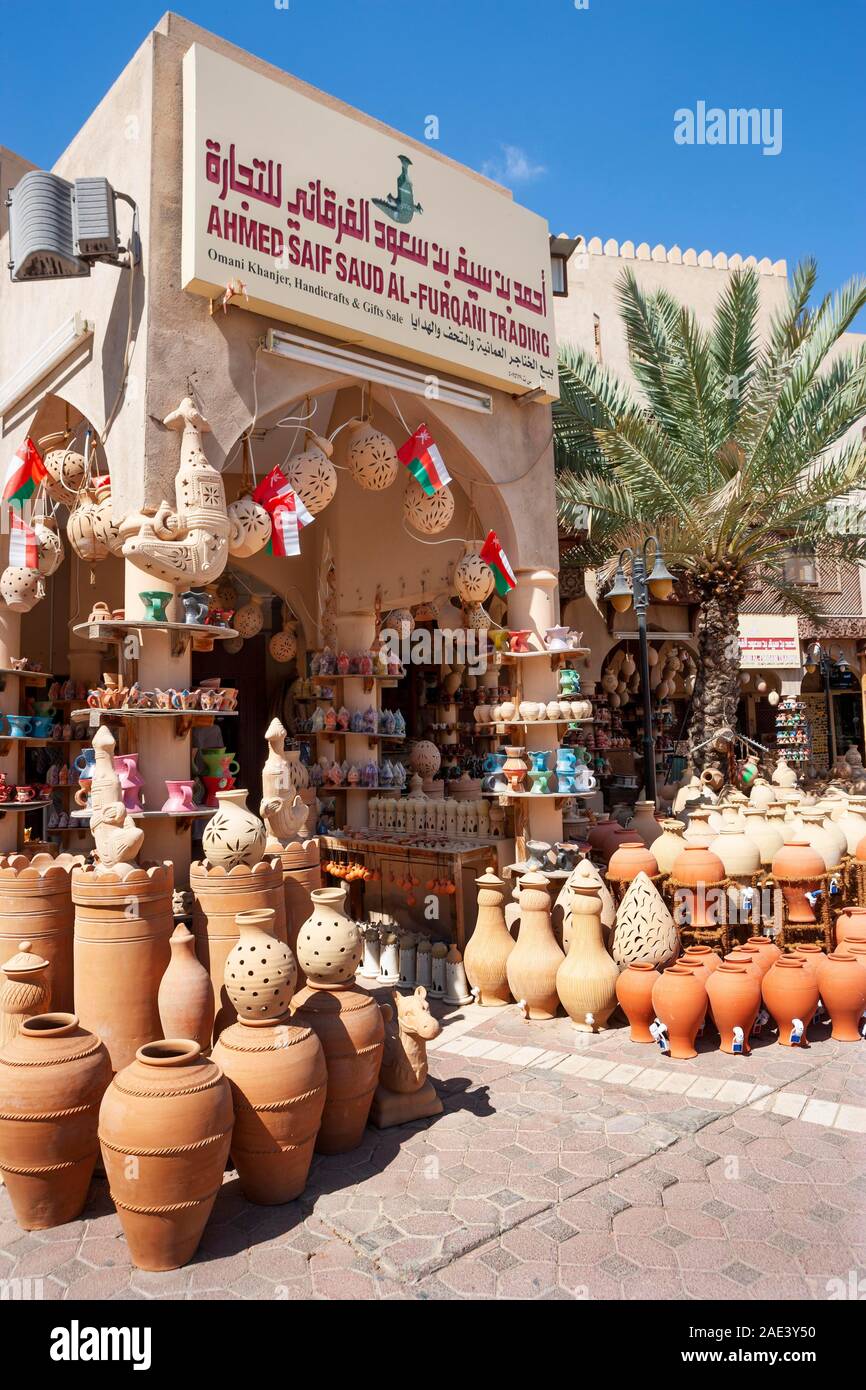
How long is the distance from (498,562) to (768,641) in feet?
33.3

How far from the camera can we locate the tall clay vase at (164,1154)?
2.96m

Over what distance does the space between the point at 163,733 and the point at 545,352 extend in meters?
4.41

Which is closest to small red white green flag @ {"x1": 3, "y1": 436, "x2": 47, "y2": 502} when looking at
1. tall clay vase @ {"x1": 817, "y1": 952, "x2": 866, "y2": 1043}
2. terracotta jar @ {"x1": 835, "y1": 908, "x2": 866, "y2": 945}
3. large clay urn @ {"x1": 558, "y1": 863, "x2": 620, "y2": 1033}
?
large clay urn @ {"x1": 558, "y1": 863, "x2": 620, "y2": 1033}

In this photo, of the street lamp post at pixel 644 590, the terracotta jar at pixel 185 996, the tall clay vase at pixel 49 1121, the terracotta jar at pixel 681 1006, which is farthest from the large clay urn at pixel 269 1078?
the street lamp post at pixel 644 590

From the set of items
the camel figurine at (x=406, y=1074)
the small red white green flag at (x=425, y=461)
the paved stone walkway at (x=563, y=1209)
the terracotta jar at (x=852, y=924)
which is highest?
the small red white green flag at (x=425, y=461)

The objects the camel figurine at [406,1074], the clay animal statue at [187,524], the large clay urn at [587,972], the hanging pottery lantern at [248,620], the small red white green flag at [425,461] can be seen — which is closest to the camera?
the camel figurine at [406,1074]

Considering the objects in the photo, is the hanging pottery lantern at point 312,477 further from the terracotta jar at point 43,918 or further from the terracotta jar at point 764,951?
the terracotta jar at point 764,951

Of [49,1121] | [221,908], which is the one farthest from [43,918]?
[49,1121]

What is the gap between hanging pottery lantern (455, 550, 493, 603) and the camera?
7.09 m

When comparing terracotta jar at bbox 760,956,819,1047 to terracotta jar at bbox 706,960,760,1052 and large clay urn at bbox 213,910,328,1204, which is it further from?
large clay urn at bbox 213,910,328,1204

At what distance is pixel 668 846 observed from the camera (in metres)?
6.50

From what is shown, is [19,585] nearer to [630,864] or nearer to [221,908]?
[221,908]

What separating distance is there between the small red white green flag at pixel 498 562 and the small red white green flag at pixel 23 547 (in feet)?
10.6

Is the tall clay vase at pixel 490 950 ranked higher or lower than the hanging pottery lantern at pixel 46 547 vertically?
lower
